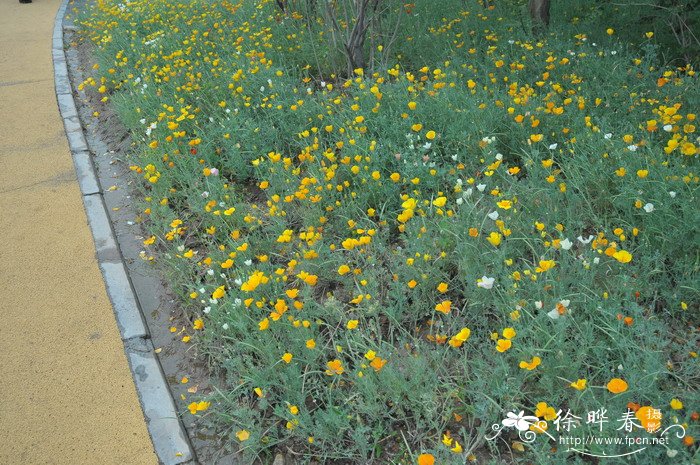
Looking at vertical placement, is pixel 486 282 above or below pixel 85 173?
above

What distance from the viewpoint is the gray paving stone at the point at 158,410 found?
2717 millimetres

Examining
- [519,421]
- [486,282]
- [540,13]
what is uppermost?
[540,13]

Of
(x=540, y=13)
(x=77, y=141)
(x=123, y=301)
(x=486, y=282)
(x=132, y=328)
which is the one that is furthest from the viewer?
(x=77, y=141)

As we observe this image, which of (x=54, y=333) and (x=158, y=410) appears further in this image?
(x=54, y=333)

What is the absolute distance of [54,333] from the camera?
346 centimetres

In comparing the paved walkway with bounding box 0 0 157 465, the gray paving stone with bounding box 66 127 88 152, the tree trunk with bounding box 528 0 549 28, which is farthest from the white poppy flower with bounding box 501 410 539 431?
the gray paving stone with bounding box 66 127 88 152

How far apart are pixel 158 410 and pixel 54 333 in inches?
37.4

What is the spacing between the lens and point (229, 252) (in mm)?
3631

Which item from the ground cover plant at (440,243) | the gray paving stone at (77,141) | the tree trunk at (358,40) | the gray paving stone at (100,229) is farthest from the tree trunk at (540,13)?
the gray paving stone at (77,141)

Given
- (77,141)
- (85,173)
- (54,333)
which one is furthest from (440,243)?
(77,141)

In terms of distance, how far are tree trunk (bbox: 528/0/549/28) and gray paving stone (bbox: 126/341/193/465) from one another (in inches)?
163

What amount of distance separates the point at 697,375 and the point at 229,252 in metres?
2.43

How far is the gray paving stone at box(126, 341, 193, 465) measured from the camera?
2.72 m

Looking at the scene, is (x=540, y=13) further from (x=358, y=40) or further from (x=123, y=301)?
(x=123, y=301)
